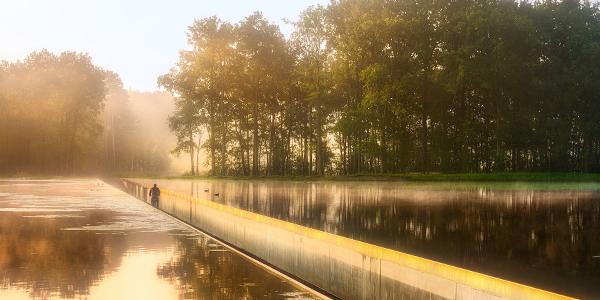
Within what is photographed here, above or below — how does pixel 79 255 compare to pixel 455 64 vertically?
below

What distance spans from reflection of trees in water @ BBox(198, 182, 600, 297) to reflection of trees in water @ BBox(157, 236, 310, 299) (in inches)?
394

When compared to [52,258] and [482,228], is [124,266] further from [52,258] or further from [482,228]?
[482,228]

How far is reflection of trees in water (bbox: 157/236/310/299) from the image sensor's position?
14.8 metres

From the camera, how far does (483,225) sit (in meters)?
52.9

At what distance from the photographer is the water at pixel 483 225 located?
29.8 metres

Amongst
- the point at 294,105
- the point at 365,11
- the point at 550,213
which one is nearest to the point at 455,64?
the point at 365,11

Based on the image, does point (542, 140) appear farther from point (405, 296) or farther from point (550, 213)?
point (405, 296)

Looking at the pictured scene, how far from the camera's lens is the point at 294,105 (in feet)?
407

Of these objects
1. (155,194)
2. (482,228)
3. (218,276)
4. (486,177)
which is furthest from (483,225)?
(218,276)

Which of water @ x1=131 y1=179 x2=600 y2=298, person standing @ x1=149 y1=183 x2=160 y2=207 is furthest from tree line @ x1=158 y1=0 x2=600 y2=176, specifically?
person standing @ x1=149 y1=183 x2=160 y2=207

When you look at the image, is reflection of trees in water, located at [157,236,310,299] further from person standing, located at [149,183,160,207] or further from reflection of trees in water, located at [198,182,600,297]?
person standing, located at [149,183,160,207]

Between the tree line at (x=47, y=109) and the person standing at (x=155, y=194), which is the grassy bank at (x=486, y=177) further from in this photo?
the tree line at (x=47, y=109)

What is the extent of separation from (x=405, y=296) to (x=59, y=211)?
37.4 meters

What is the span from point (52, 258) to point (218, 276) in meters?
6.08
